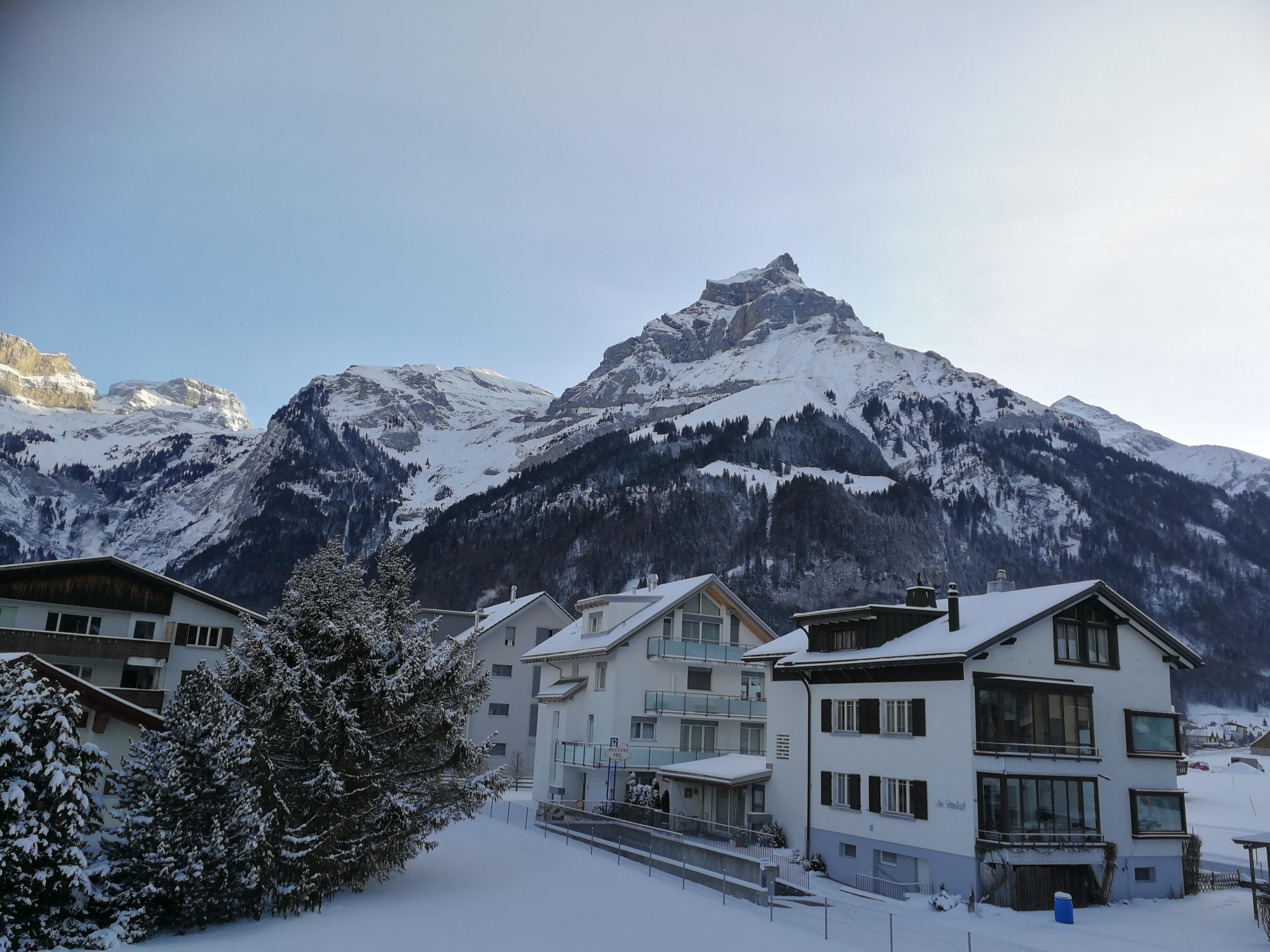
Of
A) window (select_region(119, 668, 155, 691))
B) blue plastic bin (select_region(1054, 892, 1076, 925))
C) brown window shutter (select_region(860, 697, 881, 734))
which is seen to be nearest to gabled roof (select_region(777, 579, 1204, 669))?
brown window shutter (select_region(860, 697, 881, 734))

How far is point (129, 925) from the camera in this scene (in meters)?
21.7

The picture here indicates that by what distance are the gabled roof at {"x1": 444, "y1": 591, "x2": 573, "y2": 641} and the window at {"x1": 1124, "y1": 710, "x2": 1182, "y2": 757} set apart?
4009cm

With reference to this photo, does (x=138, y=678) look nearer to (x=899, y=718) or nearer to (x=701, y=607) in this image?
(x=701, y=607)

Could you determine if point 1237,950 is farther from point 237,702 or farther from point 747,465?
point 747,465

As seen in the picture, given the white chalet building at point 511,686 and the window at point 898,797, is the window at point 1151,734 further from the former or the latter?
the white chalet building at point 511,686

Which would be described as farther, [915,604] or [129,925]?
[915,604]

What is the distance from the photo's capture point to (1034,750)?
104 feet

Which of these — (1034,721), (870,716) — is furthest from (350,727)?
(1034,721)

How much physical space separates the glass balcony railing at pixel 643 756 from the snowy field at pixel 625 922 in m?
13.2

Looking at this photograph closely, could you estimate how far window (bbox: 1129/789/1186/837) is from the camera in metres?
33.5

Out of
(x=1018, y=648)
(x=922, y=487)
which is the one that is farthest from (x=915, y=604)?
(x=922, y=487)

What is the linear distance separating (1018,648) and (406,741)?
21621 millimetres

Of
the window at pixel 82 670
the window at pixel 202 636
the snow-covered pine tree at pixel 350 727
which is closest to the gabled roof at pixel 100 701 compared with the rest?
the snow-covered pine tree at pixel 350 727

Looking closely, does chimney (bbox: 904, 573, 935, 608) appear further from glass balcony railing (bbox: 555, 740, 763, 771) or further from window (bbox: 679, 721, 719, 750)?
window (bbox: 679, 721, 719, 750)
